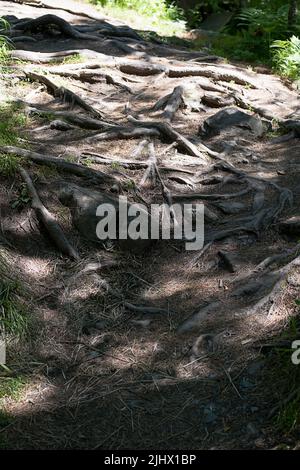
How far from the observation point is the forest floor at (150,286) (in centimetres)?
441

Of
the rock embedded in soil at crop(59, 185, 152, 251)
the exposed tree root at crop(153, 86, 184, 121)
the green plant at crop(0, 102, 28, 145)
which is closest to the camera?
the rock embedded in soil at crop(59, 185, 152, 251)

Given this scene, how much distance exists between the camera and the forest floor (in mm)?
4406

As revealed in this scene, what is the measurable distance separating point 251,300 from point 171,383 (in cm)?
113

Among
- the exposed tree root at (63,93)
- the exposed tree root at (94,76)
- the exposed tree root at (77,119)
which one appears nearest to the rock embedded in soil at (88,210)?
the exposed tree root at (77,119)

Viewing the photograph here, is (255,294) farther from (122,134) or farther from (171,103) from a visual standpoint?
(171,103)

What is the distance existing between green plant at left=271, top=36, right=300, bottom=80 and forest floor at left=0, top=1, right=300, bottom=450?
7.19ft

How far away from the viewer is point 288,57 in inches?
485

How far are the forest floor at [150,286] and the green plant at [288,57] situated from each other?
7.19 ft

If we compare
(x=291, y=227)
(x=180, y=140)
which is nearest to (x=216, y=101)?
(x=180, y=140)

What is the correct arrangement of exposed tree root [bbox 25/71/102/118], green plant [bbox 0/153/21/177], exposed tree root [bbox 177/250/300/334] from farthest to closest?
exposed tree root [bbox 25/71/102/118], green plant [bbox 0/153/21/177], exposed tree root [bbox 177/250/300/334]

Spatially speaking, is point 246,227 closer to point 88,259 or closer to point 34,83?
point 88,259

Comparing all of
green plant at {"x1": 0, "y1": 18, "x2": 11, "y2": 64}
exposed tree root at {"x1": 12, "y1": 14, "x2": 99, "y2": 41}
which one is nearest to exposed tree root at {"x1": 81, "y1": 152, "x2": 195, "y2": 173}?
green plant at {"x1": 0, "y1": 18, "x2": 11, "y2": 64}

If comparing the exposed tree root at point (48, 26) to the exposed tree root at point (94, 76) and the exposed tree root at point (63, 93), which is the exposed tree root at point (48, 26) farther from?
the exposed tree root at point (63, 93)

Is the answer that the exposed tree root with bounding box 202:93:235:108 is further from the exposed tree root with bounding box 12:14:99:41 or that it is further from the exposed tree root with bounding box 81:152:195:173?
the exposed tree root with bounding box 12:14:99:41
